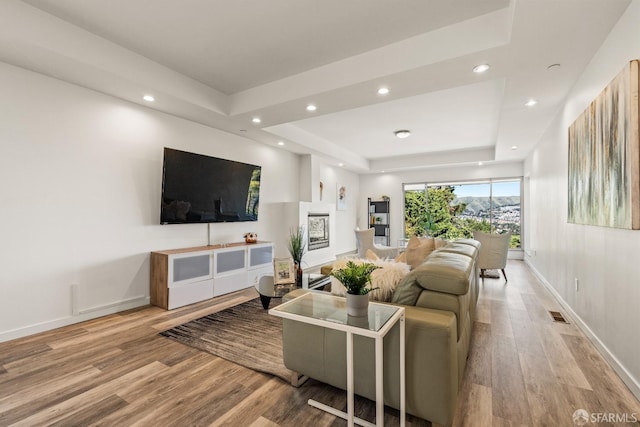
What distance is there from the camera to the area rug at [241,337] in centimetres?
229

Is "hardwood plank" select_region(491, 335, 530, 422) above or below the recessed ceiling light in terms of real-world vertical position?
below

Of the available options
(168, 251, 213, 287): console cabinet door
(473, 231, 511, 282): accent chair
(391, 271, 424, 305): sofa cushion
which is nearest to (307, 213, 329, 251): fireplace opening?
(168, 251, 213, 287): console cabinet door

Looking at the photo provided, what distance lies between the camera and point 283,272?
3469 mm

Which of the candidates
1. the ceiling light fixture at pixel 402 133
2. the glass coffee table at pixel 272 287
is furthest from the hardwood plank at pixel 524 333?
the ceiling light fixture at pixel 402 133

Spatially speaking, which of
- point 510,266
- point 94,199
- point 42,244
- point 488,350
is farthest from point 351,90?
point 510,266

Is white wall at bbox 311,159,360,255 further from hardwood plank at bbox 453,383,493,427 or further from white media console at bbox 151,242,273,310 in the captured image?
hardwood plank at bbox 453,383,493,427

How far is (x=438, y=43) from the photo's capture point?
2.52m

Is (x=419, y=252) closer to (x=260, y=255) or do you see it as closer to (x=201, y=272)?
(x=260, y=255)

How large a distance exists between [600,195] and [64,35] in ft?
14.9

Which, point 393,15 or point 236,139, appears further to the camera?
point 236,139

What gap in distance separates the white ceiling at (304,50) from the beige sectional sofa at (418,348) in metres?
1.83

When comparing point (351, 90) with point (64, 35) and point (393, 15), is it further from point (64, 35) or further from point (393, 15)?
point (64, 35)

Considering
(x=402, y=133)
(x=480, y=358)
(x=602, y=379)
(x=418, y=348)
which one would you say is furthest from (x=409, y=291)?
(x=402, y=133)

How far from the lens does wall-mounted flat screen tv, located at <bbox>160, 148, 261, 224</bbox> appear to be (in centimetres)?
374
